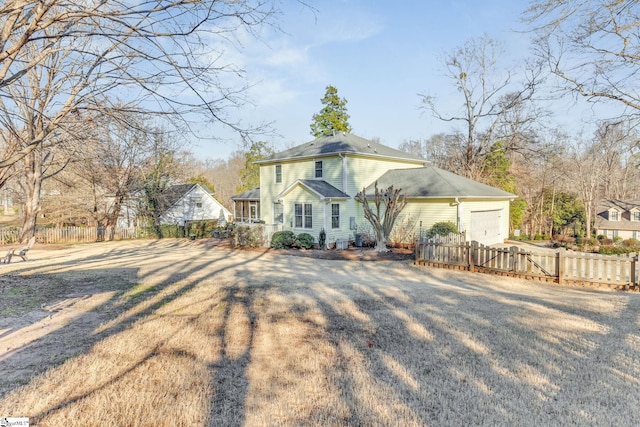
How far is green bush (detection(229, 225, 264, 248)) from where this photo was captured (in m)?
19.9

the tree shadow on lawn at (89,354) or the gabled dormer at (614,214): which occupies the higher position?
the gabled dormer at (614,214)

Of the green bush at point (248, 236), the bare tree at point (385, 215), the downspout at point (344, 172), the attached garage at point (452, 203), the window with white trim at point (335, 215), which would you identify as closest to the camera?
the bare tree at point (385, 215)

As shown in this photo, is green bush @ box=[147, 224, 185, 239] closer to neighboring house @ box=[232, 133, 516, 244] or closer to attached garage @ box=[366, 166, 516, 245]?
neighboring house @ box=[232, 133, 516, 244]

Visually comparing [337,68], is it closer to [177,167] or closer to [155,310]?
[155,310]

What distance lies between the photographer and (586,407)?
11.1 feet

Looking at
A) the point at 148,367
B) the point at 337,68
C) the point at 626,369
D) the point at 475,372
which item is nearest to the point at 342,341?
the point at 475,372

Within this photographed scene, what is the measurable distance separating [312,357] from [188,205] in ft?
106

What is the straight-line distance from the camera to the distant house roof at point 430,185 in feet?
59.7

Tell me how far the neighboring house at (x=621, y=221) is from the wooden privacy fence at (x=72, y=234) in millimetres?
42769

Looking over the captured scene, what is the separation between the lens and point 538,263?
11.1 metres

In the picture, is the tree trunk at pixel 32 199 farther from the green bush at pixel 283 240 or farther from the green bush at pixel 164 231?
the green bush at pixel 283 240

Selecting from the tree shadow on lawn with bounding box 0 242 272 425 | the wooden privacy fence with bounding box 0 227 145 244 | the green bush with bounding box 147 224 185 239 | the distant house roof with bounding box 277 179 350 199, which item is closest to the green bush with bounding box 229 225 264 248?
the distant house roof with bounding box 277 179 350 199

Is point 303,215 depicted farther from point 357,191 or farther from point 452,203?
point 452,203

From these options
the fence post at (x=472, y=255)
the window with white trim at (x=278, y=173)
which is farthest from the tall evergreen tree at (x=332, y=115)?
the fence post at (x=472, y=255)
